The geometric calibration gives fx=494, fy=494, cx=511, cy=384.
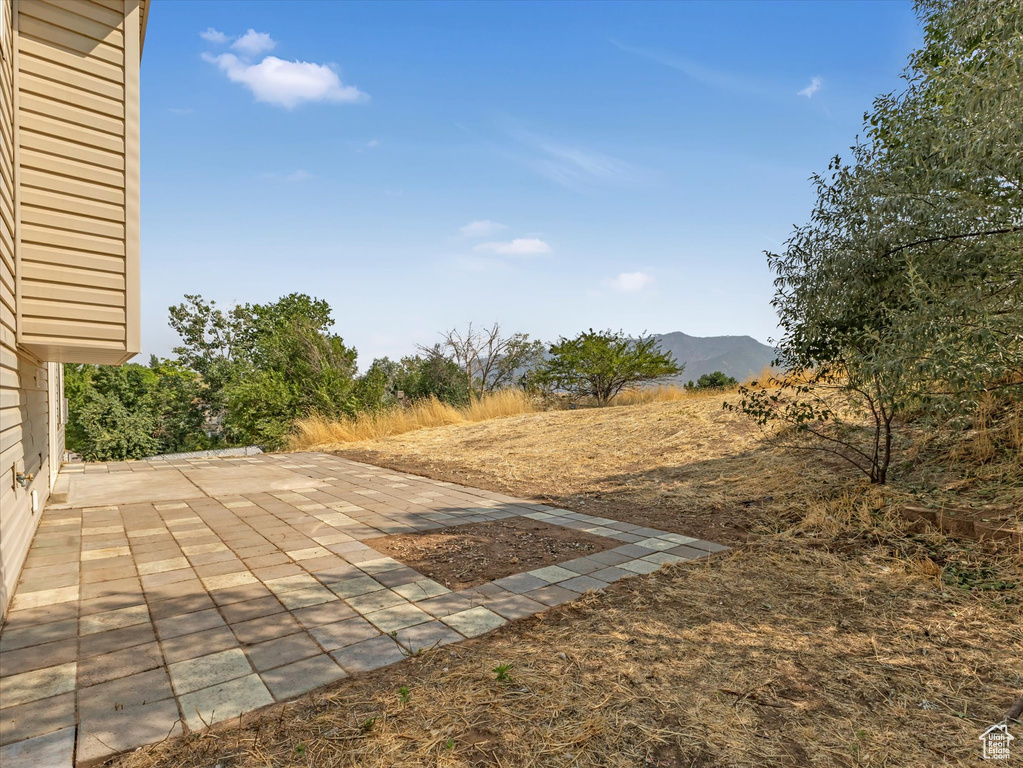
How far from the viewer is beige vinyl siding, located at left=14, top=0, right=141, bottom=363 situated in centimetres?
304

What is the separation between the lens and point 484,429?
10234 millimetres

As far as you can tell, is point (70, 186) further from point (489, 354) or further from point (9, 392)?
point (489, 354)

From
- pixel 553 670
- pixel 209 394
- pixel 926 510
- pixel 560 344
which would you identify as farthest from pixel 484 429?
pixel 209 394

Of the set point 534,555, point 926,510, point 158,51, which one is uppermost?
point 158,51

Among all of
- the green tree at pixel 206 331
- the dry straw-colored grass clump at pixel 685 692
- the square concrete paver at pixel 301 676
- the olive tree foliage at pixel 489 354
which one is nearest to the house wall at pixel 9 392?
the square concrete paver at pixel 301 676

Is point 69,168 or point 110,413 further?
point 110,413

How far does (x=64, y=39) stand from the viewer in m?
3.22

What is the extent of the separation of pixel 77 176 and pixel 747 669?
4.68 m

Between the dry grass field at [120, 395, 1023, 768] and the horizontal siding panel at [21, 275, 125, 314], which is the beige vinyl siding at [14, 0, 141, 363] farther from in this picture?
the dry grass field at [120, 395, 1023, 768]

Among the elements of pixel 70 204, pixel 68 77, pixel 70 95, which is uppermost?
pixel 68 77

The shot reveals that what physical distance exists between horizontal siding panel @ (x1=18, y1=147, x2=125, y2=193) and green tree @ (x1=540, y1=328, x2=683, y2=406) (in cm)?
1077

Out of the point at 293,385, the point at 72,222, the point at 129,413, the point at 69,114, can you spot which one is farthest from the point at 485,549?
the point at 129,413

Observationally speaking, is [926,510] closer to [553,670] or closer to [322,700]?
[553,670]

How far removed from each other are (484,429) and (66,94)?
312 inches
